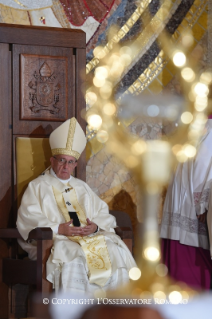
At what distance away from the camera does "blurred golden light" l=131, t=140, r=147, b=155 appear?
17.1 ft

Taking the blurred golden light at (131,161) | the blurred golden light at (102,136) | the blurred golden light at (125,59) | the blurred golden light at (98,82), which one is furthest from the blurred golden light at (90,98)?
the blurred golden light at (131,161)

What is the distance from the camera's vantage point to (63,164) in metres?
3.94

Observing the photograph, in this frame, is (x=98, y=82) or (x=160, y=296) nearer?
(x=160, y=296)

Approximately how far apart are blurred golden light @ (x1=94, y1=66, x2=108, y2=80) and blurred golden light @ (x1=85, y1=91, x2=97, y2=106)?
0.62ft

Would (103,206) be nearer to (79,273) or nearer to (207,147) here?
(79,273)

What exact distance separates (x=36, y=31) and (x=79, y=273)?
2.19m

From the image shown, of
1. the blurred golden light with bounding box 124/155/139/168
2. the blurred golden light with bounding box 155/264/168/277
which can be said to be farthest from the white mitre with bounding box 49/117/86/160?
the blurred golden light with bounding box 155/264/168/277

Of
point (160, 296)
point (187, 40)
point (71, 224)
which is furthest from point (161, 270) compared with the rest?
point (160, 296)

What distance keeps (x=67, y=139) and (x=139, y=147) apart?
151 centimetres

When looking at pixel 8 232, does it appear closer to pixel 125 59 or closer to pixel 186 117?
pixel 125 59

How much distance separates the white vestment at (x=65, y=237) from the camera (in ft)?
10.9

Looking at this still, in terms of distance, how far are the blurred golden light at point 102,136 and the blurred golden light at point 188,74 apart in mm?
1153

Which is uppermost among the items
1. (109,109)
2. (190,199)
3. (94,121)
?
(109,109)

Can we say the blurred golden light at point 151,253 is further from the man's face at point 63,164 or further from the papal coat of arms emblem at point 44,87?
the papal coat of arms emblem at point 44,87
